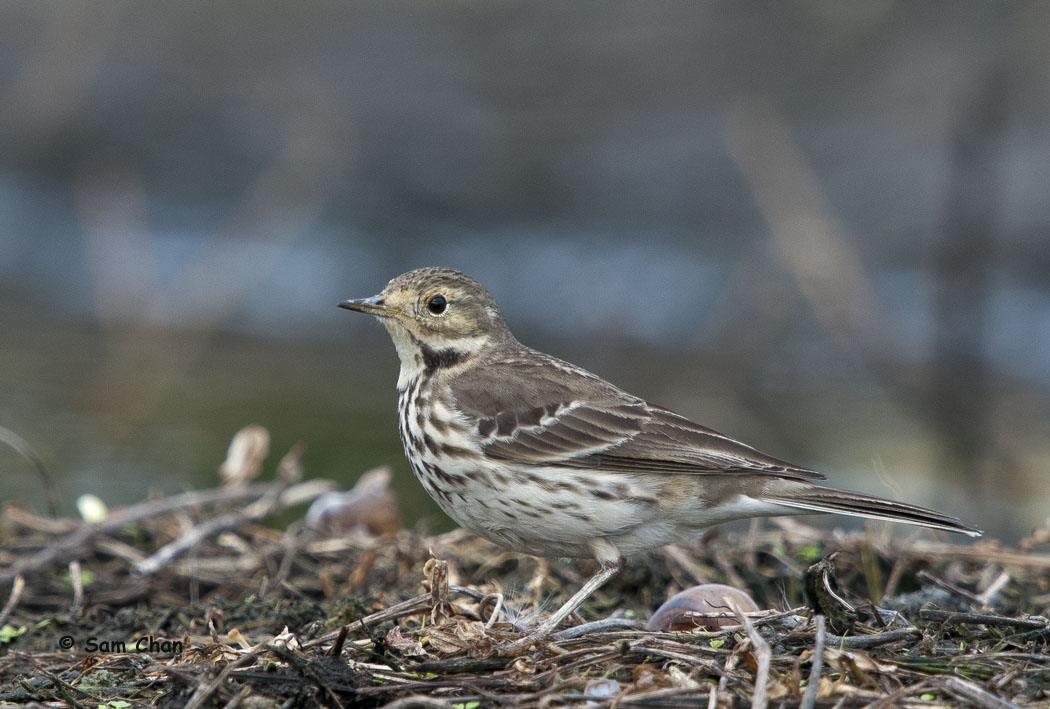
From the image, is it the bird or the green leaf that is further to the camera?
the green leaf

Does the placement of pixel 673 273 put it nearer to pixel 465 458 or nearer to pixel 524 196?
pixel 524 196

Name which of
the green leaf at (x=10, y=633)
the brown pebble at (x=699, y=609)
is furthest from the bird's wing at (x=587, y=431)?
the green leaf at (x=10, y=633)

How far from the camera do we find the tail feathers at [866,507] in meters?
4.95

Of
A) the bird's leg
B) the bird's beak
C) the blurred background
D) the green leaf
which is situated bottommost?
the green leaf

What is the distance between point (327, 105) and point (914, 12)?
7487mm

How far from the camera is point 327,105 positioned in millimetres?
17078

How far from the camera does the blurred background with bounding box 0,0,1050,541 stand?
1215cm

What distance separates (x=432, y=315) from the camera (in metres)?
6.12

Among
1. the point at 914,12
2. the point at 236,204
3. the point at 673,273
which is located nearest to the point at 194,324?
the point at 236,204

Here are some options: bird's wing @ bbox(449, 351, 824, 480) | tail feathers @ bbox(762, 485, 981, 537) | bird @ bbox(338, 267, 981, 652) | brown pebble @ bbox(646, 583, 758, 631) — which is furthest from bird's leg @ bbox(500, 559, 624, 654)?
tail feathers @ bbox(762, 485, 981, 537)

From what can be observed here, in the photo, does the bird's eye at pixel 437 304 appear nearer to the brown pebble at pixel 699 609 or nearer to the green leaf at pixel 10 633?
the brown pebble at pixel 699 609

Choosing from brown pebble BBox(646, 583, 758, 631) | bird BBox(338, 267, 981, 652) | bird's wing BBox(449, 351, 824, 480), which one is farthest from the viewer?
bird's wing BBox(449, 351, 824, 480)

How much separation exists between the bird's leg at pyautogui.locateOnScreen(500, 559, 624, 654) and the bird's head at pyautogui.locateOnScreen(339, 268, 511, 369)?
4.38 feet

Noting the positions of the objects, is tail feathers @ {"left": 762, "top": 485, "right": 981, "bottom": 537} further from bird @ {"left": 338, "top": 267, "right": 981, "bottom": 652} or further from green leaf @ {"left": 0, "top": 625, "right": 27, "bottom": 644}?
green leaf @ {"left": 0, "top": 625, "right": 27, "bottom": 644}
